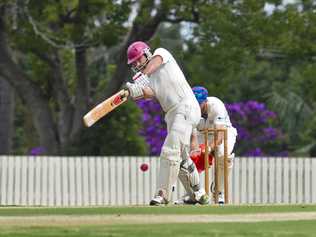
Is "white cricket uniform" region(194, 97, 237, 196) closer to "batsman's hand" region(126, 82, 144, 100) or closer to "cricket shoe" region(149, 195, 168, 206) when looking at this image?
"cricket shoe" region(149, 195, 168, 206)

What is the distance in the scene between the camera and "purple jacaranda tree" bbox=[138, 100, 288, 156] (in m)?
37.1

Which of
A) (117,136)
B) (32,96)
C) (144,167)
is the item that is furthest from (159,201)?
(117,136)

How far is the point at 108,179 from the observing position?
2538 cm

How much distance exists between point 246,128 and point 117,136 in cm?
960

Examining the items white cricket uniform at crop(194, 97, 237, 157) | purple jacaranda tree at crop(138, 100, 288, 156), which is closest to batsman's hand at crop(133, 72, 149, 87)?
Result: white cricket uniform at crop(194, 97, 237, 157)

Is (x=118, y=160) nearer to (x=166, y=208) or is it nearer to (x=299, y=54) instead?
(x=299, y=54)

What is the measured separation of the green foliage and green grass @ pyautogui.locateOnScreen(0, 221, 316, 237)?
20.9m

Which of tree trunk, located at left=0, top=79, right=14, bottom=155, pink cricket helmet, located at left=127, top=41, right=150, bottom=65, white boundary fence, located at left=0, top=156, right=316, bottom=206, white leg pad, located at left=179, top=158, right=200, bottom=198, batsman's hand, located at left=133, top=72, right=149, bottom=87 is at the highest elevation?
pink cricket helmet, located at left=127, top=41, right=150, bottom=65

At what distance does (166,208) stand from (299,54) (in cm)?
1650

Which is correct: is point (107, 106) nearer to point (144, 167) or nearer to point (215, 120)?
point (215, 120)

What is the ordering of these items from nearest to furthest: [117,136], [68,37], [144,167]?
[144,167], [68,37], [117,136]

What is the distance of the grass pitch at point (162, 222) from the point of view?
9648 mm

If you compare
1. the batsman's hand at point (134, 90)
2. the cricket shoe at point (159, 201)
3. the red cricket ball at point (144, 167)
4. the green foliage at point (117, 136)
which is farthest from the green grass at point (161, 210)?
the green foliage at point (117, 136)

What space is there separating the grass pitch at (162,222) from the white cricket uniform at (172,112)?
4.51 ft
